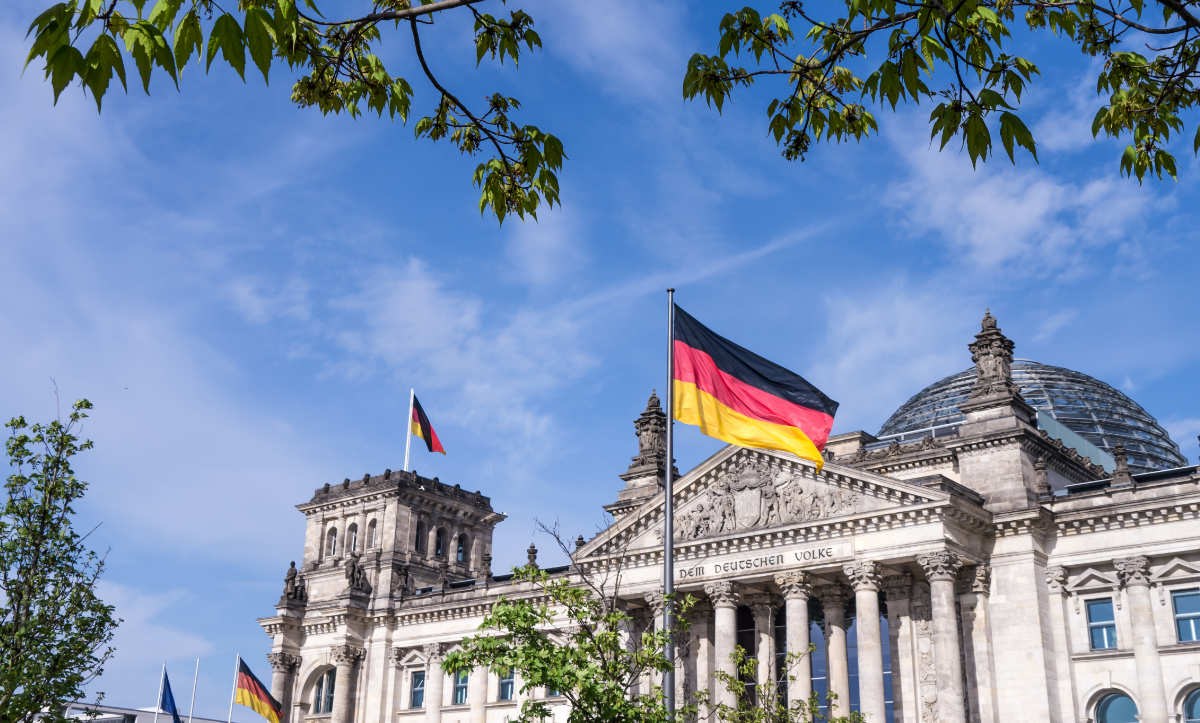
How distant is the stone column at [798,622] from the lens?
4528 centimetres

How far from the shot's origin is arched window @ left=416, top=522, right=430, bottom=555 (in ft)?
231

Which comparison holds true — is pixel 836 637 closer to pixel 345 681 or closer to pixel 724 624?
pixel 724 624

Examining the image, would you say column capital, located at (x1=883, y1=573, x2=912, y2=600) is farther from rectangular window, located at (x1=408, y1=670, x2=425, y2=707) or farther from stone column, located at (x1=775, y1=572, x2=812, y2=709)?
rectangular window, located at (x1=408, y1=670, x2=425, y2=707)

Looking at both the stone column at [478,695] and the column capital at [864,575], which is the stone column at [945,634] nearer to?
the column capital at [864,575]

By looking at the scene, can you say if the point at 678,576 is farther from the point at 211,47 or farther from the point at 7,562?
the point at 211,47

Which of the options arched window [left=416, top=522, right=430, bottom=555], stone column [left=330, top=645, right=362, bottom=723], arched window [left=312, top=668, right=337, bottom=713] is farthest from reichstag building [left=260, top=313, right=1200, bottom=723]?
arched window [left=416, top=522, right=430, bottom=555]

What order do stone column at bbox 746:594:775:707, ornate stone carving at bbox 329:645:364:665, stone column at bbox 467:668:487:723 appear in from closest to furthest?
stone column at bbox 746:594:775:707 → stone column at bbox 467:668:487:723 → ornate stone carving at bbox 329:645:364:665

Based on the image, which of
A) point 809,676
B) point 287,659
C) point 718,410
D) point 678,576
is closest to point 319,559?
point 287,659

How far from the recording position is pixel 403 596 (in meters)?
66.7

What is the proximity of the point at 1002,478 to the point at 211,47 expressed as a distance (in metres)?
44.3

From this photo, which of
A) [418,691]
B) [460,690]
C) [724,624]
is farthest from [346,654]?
[724,624]

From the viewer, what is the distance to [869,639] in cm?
4406

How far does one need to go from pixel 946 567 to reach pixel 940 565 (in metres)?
0.25

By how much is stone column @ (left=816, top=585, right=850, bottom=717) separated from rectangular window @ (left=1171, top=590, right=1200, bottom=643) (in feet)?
40.6
